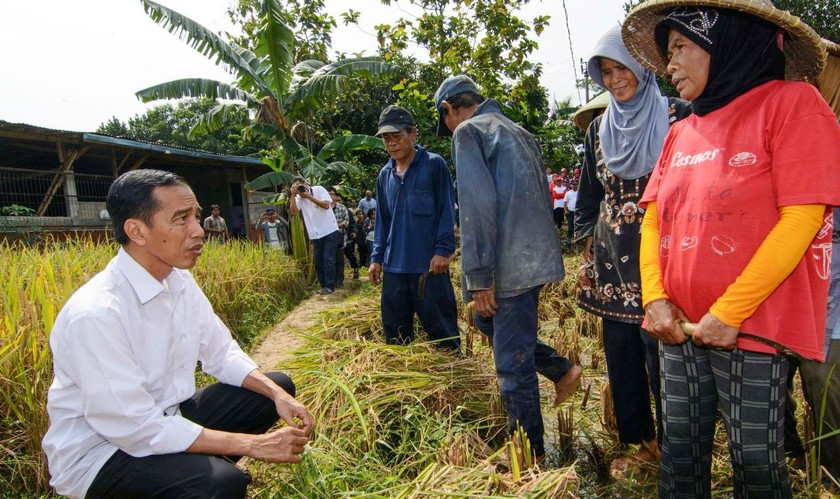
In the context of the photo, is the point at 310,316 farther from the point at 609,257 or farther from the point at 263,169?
the point at 263,169

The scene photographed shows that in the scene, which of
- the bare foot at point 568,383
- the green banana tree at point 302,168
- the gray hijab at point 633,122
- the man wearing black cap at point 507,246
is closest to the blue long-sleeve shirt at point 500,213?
the man wearing black cap at point 507,246

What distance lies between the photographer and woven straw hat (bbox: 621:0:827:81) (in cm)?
132

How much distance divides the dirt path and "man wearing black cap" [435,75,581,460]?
1754 mm

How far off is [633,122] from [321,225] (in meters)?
5.27

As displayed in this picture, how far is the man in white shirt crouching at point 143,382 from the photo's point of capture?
156 cm

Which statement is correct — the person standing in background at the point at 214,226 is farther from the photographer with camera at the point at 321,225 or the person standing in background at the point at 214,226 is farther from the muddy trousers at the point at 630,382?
the muddy trousers at the point at 630,382

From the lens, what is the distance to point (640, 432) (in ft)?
7.24

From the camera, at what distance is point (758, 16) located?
4.42ft

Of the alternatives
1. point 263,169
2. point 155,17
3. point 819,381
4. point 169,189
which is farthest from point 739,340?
point 263,169

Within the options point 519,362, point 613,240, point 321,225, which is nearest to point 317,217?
point 321,225

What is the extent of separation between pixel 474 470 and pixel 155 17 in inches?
324

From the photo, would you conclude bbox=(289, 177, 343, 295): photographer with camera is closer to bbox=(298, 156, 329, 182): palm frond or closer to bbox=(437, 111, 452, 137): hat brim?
bbox=(298, 156, 329, 182): palm frond

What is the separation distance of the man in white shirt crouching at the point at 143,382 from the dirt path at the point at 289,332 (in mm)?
1576

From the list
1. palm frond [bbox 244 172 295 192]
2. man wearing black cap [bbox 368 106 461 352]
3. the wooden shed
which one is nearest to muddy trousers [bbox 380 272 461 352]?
man wearing black cap [bbox 368 106 461 352]
